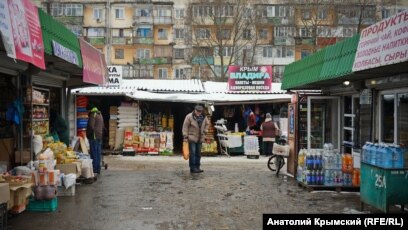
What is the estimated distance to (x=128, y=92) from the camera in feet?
72.3

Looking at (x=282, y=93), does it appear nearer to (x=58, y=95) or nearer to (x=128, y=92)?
(x=128, y=92)

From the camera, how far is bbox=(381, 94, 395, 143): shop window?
33.9ft

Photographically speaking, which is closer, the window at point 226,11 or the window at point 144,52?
the window at point 226,11

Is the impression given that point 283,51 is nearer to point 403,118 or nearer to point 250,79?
point 250,79

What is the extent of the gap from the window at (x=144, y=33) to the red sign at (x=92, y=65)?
49.4m

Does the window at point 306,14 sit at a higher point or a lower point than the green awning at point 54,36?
higher

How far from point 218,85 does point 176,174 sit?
40.4 ft

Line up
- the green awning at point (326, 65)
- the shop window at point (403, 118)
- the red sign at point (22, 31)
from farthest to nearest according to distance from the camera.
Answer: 1. the shop window at point (403, 118)
2. the green awning at point (326, 65)
3. the red sign at point (22, 31)

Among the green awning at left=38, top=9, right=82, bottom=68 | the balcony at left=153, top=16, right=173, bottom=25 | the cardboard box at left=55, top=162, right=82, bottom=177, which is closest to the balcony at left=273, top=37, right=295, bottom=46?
the balcony at left=153, top=16, right=173, bottom=25

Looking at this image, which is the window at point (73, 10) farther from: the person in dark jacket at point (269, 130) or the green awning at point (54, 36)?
the green awning at point (54, 36)

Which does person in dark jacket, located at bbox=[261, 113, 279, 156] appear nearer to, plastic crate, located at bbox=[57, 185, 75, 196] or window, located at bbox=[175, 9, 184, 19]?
plastic crate, located at bbox=[57, 185, 75, 196]

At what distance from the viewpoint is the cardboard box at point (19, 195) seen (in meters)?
7.58

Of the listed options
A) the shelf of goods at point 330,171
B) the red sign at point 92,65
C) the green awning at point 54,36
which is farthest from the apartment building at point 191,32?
the green awning at point 54,36

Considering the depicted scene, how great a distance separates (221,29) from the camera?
50688 mm
